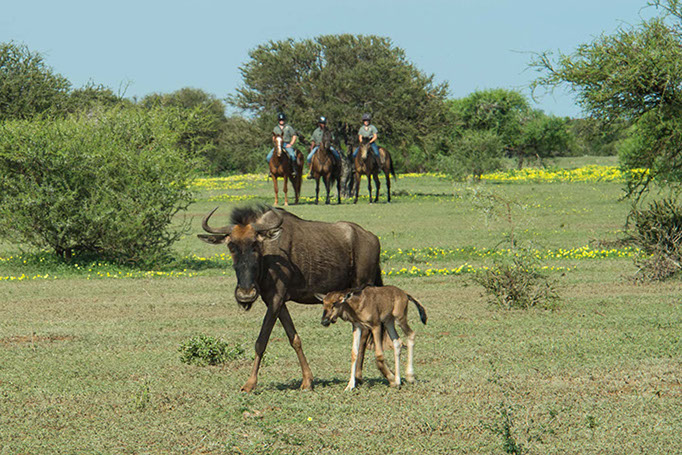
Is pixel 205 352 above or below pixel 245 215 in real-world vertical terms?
below

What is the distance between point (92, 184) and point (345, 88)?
28865mm

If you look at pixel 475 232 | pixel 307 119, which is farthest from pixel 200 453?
pixel 307 119

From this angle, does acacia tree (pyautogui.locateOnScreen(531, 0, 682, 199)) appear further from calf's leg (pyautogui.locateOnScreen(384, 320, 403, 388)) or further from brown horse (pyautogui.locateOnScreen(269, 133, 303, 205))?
brown horse (pyautogui.locateOnScreen(269, 133, 303, 205))

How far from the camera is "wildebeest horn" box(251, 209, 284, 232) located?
8.07 meters

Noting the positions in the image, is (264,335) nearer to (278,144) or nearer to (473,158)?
(278,144)

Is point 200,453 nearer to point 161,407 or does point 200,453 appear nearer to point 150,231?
point 161,407

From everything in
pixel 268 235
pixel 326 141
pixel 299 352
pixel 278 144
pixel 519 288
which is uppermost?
pixel 326 141

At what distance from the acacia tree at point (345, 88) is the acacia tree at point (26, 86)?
18.4 metres

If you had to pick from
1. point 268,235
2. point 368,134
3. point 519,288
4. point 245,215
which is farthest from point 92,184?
point 368,134

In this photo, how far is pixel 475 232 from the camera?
26.2m

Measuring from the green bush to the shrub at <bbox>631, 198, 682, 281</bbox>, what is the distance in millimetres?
9562

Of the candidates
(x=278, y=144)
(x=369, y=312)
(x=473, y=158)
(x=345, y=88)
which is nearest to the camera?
(x=369, y=312)

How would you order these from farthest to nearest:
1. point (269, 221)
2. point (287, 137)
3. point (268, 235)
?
point (287, 137)
point (269, 221)
point (268, 235)

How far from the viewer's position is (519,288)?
1394 centimetres
